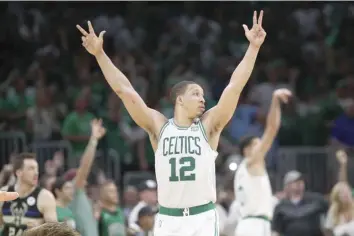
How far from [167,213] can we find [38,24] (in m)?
11.1

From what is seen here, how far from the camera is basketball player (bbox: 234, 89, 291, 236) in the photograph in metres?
12.3

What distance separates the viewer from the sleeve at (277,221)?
15.2 meters

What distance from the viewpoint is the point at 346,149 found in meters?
17.2

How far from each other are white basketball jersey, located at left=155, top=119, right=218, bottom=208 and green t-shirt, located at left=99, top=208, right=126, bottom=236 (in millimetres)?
4219

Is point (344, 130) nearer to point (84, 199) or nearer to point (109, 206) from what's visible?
point (109, 206)

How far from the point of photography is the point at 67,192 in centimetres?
1224

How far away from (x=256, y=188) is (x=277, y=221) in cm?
298

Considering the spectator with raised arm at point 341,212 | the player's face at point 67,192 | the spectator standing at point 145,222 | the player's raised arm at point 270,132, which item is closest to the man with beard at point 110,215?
the spectator standing at point 145,222

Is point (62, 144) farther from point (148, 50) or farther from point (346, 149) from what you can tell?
point (346, 149)

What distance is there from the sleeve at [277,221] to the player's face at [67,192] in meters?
4.00

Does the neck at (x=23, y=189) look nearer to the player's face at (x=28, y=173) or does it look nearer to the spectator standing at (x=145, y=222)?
the player's face at (x=28, y=173)

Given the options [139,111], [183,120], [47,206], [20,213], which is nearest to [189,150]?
[183,120]

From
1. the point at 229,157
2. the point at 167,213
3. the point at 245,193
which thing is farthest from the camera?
the point at 229,157

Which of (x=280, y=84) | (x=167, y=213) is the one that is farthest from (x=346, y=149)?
(x=167, y=213)
